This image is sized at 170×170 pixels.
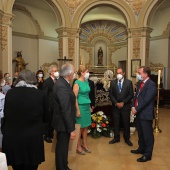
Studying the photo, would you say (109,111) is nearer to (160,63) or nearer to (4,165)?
(4,165)

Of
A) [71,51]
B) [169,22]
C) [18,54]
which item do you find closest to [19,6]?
[18,54]

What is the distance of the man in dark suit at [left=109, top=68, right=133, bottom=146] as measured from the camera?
474 cm

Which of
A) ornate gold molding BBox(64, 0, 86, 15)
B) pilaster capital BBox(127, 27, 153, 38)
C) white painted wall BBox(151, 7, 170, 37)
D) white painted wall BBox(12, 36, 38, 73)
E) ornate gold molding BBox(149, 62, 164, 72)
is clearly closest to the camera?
pilaster capital BBox(127, 27, 153, 38)

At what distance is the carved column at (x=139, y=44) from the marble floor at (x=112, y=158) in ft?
20.1

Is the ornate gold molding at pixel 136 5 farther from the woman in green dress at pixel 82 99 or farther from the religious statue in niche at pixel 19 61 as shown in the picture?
the woman in green dress at pixel 82 99

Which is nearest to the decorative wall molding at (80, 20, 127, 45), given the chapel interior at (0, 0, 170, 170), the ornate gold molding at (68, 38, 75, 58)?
the chapel interior at (0, 0, 170, 170)

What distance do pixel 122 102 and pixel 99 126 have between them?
3.16 ft

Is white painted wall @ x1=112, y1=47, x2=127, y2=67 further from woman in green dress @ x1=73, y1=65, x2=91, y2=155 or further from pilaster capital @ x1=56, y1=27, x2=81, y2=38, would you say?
woman in green dress @ x1=73, y1=65, x2=91, y2=155

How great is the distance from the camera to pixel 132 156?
13.4ft

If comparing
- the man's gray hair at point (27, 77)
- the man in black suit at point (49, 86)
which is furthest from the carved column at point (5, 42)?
the man's gray hair at point (27, 77)

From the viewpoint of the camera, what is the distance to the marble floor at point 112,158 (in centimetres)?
359

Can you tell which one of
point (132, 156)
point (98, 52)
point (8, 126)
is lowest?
point (132, 156)

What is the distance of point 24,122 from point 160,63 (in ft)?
37.8

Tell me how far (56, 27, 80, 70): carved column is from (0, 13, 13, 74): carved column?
9.39 feet
